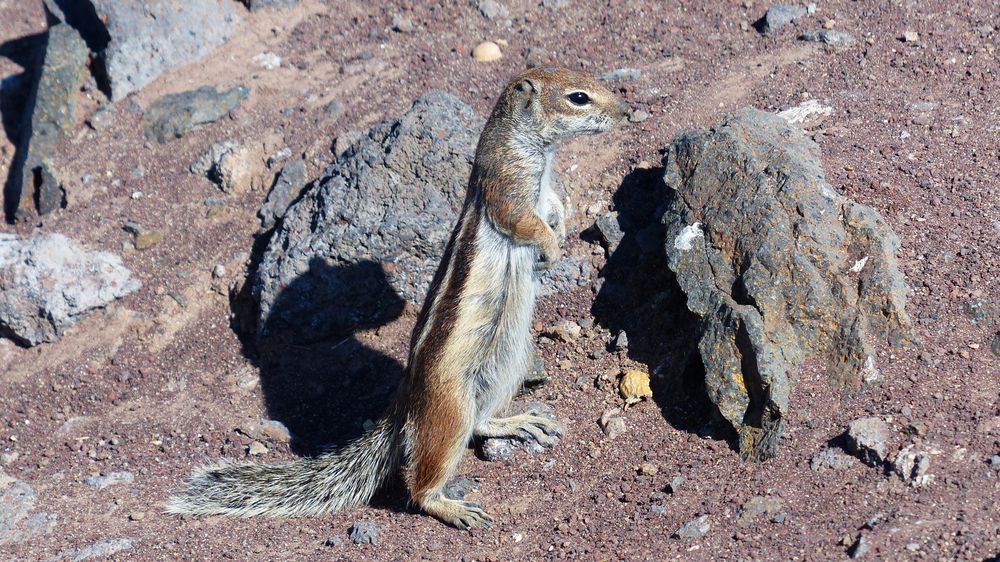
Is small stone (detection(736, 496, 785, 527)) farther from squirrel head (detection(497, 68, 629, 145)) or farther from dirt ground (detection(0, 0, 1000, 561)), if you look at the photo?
squirrel head (detection(497, 68, 629, 145))

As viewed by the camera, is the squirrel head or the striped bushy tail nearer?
the squirrel head

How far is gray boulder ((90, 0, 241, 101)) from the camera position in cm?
990

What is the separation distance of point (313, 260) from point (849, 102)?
4.58m

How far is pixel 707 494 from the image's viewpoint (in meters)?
5.42

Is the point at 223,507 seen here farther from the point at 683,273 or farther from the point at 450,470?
the point at 683,273

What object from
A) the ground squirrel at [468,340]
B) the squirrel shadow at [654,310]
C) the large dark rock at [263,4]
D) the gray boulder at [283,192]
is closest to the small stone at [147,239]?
the gray boulder at [283,192]

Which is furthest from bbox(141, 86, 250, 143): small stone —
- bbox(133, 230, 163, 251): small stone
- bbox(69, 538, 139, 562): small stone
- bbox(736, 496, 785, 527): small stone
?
bbox(736, 496, 785, 527): small stone

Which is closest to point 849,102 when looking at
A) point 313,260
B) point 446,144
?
point 446,144

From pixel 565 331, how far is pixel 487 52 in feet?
12.5

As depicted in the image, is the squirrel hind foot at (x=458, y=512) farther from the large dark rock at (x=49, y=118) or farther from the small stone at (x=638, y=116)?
the large dark rock at (x=49, y=118)

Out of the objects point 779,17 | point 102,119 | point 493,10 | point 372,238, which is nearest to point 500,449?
point 372,238

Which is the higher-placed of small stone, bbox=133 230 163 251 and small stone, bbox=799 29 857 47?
small stone, bbox=133 230 163 251

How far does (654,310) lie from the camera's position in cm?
666

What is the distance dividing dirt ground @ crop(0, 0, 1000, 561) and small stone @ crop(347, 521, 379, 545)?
0.27 ft
